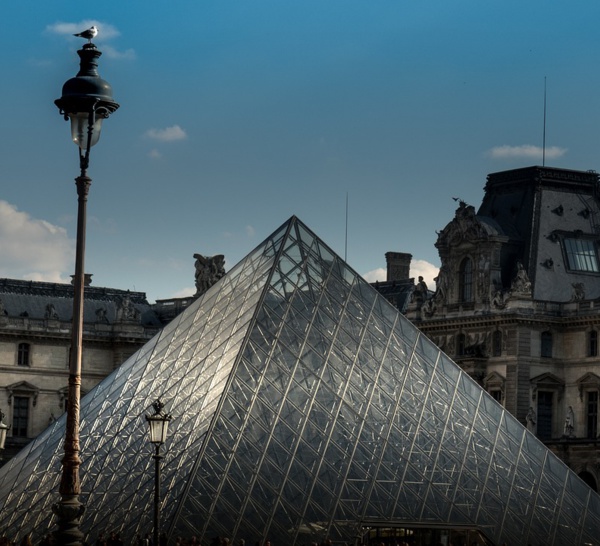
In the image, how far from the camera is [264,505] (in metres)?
45.8

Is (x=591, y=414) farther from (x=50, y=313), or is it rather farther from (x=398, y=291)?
(x=50, y=313)

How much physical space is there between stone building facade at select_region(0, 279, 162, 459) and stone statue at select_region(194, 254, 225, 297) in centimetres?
337

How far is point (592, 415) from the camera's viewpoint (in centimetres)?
8088

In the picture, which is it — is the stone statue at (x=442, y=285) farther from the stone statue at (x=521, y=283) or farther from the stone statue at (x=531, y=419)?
the stone statue at (x=531, y=419)

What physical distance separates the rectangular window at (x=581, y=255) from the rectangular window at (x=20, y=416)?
91.5ft

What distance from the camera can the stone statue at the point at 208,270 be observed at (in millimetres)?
100000

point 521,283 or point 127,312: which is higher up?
point 521,283

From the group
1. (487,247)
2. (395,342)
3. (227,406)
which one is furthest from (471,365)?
(227,406)

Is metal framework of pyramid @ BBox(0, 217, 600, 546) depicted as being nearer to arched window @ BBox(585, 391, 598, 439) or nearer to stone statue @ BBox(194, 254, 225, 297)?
arched window @ BBox(585, 391, 598, 439)

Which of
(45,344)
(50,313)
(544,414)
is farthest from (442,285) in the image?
(45,344)

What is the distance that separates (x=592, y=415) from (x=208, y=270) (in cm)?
2652

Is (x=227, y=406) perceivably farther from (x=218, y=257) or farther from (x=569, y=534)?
(x=218, y=257)

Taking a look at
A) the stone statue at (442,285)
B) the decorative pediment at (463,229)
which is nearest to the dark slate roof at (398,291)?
the stone statue at (442,285)

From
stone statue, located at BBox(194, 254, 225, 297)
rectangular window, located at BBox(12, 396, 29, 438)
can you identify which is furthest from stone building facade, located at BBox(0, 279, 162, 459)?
stone statue, located at BBox(194, 254, 225, 297)
